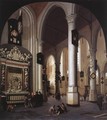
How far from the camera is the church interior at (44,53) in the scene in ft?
14.9

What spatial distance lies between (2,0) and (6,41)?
2.57 ft

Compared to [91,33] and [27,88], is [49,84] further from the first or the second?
[91,33]

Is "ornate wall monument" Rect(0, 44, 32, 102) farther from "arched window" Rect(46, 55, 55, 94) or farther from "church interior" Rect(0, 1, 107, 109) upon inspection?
"arched window" Rect(46, 55, 55, 94)

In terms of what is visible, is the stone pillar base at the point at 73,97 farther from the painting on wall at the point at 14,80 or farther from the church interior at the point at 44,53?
the painting on wall at the point at 14,80

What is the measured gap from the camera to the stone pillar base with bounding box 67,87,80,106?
4819 mm

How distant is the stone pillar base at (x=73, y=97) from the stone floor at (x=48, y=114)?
0.17 m

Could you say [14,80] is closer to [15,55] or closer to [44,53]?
[15,55]

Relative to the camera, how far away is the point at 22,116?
13.6 feet

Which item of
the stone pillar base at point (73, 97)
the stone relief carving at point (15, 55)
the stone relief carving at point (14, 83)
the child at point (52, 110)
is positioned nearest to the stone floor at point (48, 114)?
the child at point (52, 110)

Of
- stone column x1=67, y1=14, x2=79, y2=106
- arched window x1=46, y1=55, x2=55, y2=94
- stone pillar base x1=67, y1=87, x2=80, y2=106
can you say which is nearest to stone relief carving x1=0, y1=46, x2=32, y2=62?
arched window x1=46, y1=55, x2=55, y2=94

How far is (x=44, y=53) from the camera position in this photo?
4926 millimetres

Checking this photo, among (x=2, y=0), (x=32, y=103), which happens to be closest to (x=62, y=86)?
(x=32, y=103)

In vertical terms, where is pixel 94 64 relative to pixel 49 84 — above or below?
above

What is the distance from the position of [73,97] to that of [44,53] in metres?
0.96
